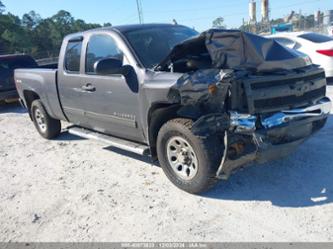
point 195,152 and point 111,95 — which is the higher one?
point 111,95

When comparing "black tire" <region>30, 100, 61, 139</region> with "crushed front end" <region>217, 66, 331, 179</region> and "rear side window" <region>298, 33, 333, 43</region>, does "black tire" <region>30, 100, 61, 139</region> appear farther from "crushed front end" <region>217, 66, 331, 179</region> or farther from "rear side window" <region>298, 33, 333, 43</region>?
"rear side window" <region>298, 33, 333, 43</region>

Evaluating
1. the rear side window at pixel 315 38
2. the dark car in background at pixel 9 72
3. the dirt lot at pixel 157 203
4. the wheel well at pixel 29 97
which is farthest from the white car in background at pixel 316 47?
the dark car in background at pixel 9 72

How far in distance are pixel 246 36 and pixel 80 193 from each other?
2.75 m

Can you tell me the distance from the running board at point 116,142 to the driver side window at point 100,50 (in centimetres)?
99

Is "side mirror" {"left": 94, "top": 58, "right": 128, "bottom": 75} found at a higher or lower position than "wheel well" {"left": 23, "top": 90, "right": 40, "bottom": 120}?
higher

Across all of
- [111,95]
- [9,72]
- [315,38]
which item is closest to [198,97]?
[111,95]

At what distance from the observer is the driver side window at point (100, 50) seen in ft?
15.5

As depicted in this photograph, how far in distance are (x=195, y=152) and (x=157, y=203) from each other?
2.43 feet

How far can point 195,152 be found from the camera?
12.2 feet

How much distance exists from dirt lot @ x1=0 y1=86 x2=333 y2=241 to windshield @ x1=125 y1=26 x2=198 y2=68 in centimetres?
153

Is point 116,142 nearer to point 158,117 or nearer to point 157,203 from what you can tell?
point 158,117

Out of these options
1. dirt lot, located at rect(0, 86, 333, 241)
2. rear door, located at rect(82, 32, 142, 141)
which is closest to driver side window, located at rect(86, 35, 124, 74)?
rear door, located at rect(82, 32, 142, 141)

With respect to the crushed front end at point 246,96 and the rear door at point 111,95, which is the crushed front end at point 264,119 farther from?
the rear door at point 111,95

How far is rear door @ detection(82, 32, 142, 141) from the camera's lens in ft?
14.7
